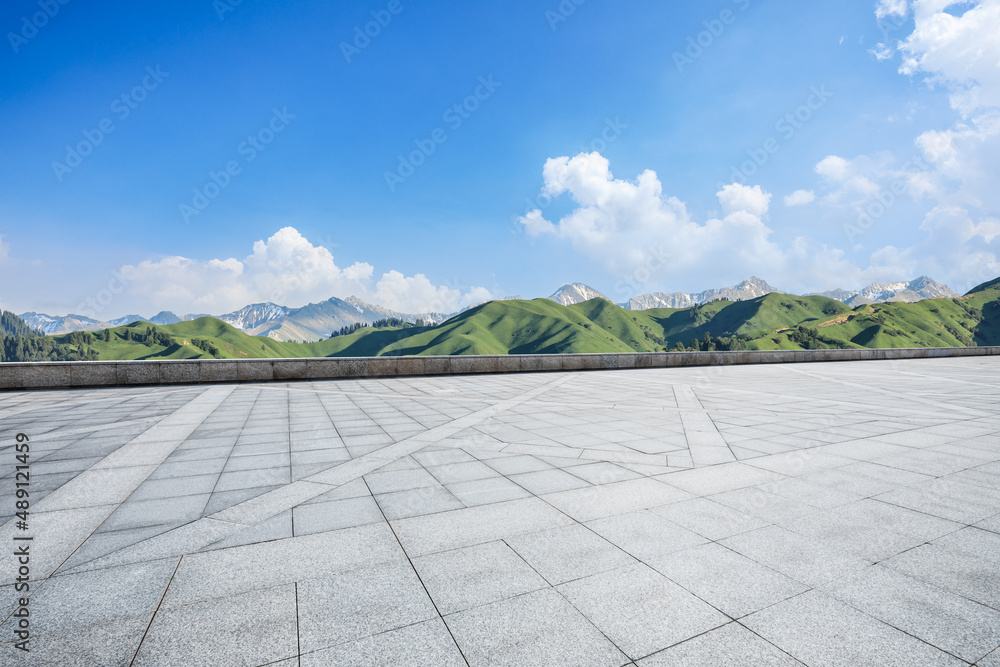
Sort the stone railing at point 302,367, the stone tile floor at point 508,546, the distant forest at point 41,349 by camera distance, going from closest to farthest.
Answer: the stone tile floor at point 508,546, the stone railing at point 302,367, the distant forest at point 41,349

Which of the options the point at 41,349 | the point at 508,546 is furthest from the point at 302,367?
the point at 41,349

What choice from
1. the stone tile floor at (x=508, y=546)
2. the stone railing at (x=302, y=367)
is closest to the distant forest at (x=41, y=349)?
the stone railing at (x=302, y=367)

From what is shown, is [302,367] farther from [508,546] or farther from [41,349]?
[41,349]

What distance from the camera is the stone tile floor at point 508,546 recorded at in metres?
2.20

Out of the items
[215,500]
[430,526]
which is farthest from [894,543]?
[215,500]

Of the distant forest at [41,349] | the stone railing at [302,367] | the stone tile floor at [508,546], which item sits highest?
the distant forest at [41,349]

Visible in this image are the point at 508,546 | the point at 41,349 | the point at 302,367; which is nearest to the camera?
the point at 508,546

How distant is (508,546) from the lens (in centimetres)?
315

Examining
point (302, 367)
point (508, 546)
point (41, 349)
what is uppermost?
point (41, 349)

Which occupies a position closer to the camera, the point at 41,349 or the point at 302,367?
the point at 302,367

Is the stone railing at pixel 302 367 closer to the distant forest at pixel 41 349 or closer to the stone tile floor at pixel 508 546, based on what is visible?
the stone tile floor at pixel 508 546

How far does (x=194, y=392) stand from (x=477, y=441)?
9035 mm

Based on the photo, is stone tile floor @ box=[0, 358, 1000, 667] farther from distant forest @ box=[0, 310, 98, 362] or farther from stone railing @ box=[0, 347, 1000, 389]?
distant forest @ box=[0, 310, 98, 362]

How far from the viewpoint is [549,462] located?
5203 millimetres
